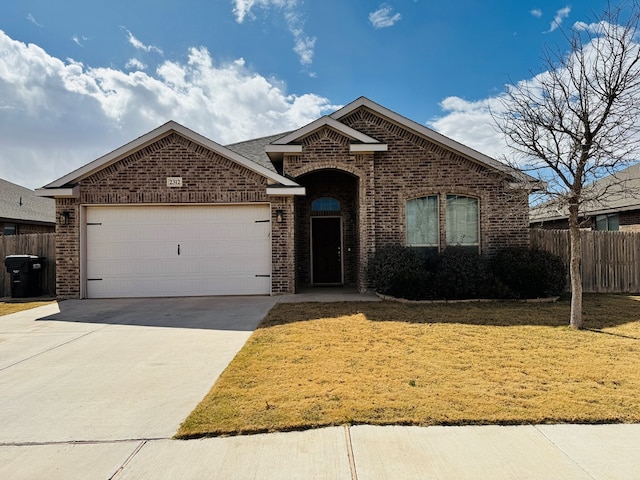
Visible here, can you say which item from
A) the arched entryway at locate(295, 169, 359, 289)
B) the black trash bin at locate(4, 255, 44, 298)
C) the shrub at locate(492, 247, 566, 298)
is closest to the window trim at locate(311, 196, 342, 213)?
the arched entryway at locate(295, 169, 359, 289)

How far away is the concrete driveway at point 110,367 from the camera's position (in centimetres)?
372

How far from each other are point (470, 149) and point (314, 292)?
599 cm

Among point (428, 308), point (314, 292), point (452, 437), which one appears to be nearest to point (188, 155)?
point (314, 292)

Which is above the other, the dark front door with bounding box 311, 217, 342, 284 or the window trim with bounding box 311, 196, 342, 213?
the window trim with bounding box 311, 196, 342, 213

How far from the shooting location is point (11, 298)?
1209 centimetres

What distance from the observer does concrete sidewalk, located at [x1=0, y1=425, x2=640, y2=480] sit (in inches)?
114

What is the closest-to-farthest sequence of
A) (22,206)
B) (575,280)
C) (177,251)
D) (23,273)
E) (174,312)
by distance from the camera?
(575,280), (174,312), (177,251), (23,273), (22,206)

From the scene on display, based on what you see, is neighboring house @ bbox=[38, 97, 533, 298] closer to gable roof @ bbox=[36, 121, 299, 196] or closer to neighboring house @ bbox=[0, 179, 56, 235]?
gable roof @ bbox=[36, 121, 299, 196]

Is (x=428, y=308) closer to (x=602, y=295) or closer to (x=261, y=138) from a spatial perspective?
(x=602, y=295)

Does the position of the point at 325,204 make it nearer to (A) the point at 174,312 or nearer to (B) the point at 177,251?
(B) the point at 177,251

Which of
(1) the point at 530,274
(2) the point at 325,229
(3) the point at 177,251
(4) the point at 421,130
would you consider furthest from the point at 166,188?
(1) the point at 530,274

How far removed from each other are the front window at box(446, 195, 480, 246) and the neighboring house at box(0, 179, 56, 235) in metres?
16.6

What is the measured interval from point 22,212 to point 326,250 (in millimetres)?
13698

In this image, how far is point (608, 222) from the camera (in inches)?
676
